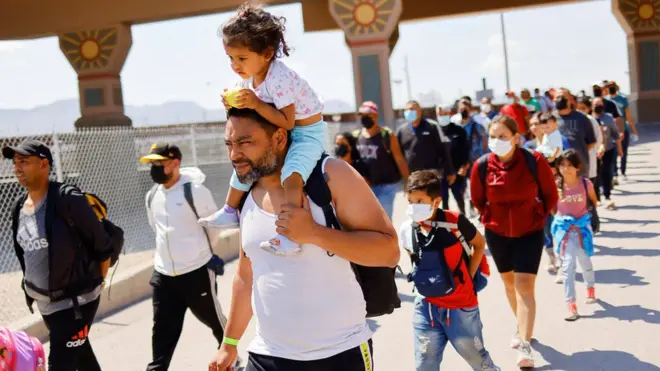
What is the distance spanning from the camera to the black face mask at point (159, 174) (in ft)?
18.7

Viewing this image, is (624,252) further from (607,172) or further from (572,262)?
(607,172)

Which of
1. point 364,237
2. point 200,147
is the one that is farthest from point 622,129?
point 364,237

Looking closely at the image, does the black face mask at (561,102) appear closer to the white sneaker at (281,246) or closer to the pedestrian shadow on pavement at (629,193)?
the pedestrian shadow on pavement at (629,193)

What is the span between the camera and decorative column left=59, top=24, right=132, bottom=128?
26.5 metres

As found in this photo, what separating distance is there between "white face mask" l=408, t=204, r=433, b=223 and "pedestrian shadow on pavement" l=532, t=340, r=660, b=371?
1.64 meters

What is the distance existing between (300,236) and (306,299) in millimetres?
300

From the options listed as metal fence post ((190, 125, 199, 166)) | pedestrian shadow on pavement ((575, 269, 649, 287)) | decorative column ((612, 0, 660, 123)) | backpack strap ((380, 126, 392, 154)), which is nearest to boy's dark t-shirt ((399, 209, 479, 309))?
backpack strap ((380, 126, 392, 154))

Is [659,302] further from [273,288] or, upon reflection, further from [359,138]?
[273,288]

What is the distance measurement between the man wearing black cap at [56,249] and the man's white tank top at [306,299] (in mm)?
2060

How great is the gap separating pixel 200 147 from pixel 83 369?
1001cm

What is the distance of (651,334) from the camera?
6172mm

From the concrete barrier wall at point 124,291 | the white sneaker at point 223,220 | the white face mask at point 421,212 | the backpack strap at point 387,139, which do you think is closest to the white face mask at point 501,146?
the white face mask at point 421,212

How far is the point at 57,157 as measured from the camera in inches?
400

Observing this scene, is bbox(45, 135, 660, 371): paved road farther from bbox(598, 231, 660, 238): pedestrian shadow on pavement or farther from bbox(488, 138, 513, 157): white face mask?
bbox(488, 138, 513, 157): white face mask
